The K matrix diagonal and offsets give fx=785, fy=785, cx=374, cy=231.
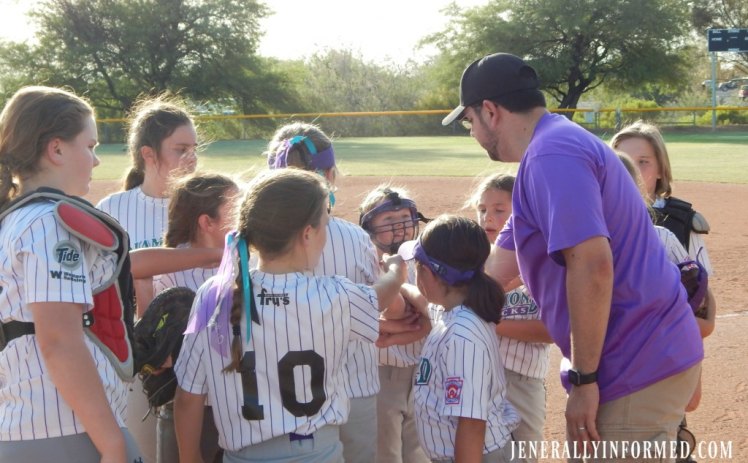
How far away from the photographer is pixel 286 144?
10.8ft

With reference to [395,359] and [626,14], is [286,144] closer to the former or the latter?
[395,359]

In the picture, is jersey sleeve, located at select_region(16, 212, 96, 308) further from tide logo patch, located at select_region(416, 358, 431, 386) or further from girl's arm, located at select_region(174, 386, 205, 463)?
tide logo patch, located at select_region(416, 358, 431, 386)

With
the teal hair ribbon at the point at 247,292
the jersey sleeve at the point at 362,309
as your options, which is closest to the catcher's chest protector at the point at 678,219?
the jersey sleeve at the point at 362,309

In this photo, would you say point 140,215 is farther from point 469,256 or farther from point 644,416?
point 644,416

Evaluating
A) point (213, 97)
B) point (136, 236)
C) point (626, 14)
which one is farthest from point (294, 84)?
point (136, 236)

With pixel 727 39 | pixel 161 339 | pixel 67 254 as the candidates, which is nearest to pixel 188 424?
pixel 161 339

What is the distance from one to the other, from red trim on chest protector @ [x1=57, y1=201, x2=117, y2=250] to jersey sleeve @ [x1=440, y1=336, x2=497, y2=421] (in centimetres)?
121

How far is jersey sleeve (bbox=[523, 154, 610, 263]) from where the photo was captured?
96.2 inches

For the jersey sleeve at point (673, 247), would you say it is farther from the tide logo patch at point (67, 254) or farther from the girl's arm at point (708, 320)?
the tide logo patch at point (67, 254)

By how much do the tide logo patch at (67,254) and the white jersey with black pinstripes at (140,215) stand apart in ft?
4.80

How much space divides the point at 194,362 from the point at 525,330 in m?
1.48

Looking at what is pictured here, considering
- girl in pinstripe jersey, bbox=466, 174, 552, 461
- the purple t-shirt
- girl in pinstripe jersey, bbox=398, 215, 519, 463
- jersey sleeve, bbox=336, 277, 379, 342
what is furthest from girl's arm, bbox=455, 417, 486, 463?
girl in pinstripe jersey, bbox=466, 174, 552, 461

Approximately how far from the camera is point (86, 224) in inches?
89.3

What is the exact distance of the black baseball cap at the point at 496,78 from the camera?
9.18ft
